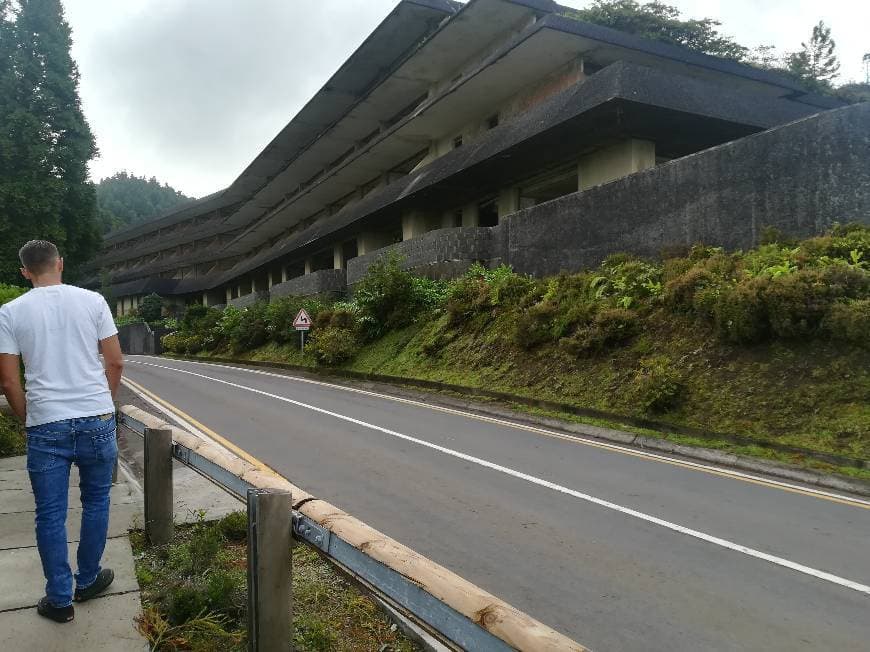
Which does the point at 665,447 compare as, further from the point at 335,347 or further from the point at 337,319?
the point at 337,319

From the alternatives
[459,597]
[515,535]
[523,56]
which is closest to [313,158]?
[523,56]

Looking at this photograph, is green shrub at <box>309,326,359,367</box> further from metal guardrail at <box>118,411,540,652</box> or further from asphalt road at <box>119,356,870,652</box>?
metal guardrail at <box>118,411,540,652</box>

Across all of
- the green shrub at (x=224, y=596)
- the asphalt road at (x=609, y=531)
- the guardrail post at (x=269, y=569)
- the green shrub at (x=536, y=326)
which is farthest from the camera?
the green shrub at (x=536, y=326)

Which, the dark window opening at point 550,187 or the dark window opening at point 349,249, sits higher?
the dark window opening at point 550,187

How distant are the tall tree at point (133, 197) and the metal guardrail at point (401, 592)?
110348mm

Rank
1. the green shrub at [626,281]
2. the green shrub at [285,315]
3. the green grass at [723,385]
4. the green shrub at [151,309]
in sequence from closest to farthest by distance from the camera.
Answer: the green grass at [723,385], the green shrub at [626,281], the green shrub at [285,315], the green shrub at [151,309]

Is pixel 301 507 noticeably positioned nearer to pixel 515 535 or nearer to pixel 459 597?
pixel 459 597

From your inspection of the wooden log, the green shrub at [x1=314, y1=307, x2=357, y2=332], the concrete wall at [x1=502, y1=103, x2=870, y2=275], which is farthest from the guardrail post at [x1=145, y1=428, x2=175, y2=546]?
the green shrub at [x1=314, y1=307, x2=357, y2=332]

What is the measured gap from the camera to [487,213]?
29609mm

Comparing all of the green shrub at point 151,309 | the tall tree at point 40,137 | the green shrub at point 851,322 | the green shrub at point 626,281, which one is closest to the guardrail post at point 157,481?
the green shrub at point 851,322

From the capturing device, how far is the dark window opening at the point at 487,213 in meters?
28.3

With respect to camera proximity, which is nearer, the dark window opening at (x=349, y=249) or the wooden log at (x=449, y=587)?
the wooden log at (x=449, y=587)

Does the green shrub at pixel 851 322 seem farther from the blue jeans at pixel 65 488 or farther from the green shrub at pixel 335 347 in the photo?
the green shrub at pixel 335 347

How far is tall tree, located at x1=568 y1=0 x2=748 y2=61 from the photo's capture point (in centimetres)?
3653
